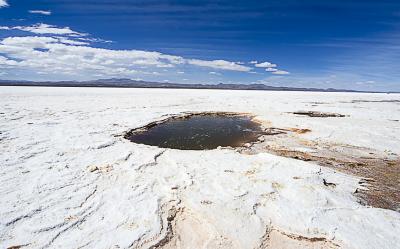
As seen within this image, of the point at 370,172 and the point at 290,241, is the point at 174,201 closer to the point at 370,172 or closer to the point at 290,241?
the point at 290,241

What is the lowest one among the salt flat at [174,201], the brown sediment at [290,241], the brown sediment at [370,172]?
the brown sediment at [290,241]

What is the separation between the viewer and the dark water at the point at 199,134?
10312mm

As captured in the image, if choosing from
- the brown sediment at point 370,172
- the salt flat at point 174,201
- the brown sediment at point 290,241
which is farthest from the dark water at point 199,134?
the brown sediment at point 290,241

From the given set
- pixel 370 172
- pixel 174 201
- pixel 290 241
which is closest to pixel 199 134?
pixel 370 172

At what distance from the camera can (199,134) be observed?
1209cm

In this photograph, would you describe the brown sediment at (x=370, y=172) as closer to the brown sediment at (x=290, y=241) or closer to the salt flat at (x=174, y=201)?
the salt flat at (x=174, y=201)

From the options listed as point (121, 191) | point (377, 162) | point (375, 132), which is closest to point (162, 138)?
point (121, 191)

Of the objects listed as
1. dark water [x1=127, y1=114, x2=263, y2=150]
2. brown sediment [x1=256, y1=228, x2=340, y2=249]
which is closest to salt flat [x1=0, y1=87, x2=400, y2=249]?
brown sediment [x1=256, y1=228, x2=340, y2=249]

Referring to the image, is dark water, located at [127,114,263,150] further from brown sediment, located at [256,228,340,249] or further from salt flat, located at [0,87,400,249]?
brown sediment, located at [256,228,340,249]

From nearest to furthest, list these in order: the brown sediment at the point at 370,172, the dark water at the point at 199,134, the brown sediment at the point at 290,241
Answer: the brown sediment at the point at 290,241 < the brown sediment at the point at 370,172 < the dark water at the point at 199,134

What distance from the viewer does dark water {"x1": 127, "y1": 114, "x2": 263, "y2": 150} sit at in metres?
10.3

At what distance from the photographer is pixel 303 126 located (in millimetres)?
13203

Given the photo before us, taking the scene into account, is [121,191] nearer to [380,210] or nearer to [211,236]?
[211,236]

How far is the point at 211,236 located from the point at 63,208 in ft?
8.26
